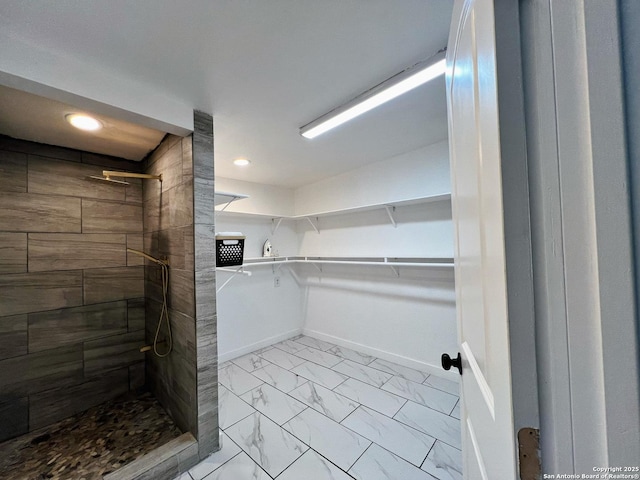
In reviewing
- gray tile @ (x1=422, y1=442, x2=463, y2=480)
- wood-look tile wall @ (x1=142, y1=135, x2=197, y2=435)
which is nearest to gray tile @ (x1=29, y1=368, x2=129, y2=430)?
wood-look tile wall @ (x1=142, y1=135, x2=197, y2=435)

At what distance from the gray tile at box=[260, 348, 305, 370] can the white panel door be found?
2353mm

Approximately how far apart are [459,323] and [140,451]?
2.11 metres

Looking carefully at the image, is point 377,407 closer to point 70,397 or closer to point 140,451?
point 140,451

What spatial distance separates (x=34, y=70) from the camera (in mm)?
1091

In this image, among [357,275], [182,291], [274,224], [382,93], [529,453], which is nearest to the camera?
[529,453]

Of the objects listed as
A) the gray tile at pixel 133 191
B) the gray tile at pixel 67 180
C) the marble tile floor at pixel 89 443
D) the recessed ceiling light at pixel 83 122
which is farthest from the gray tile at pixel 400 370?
the recessed ceiling light at pixel 83 122

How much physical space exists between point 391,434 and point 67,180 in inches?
125

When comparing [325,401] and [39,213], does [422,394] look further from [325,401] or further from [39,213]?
[39,213]

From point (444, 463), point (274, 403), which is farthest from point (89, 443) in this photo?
point (444, 463)

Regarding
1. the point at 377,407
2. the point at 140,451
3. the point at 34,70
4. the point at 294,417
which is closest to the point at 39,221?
the point at 34,70

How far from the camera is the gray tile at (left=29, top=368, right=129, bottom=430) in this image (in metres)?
1.82

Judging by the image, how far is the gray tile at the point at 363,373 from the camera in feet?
7.95

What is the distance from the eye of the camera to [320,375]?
255 cm

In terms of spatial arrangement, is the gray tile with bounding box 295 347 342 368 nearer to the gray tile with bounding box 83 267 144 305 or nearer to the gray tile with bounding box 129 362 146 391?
the gray tile with bounding box 129 362 146 391
